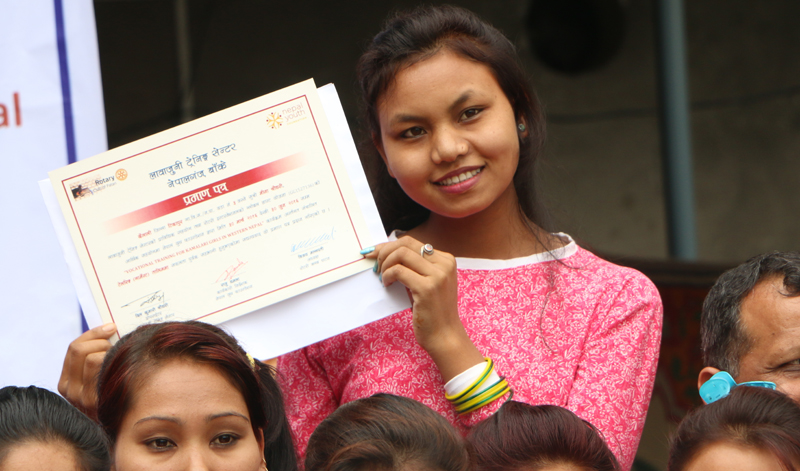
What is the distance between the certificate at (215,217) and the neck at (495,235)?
29 cm

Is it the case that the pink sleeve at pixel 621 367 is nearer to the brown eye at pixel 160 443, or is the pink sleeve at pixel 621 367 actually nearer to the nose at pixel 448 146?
the nose at pixel 448 146

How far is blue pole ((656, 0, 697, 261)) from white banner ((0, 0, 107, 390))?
247 cm

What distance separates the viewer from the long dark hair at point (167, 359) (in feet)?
4.56

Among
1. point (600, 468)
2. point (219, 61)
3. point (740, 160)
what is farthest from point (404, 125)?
point (740, 160)

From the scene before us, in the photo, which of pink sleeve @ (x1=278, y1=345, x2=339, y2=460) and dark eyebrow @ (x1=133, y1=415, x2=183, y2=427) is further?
pink sleeve @ (x1=278, y1=345, x2=339, y2=460)

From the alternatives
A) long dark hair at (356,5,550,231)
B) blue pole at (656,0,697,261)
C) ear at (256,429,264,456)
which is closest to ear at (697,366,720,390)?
long dark hair at (356,5,550,231)

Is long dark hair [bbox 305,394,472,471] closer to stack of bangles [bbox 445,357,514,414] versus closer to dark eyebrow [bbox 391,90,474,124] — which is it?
stack of bangles [bbox 445,357,514,414]

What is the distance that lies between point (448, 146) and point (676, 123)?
7.54 ft

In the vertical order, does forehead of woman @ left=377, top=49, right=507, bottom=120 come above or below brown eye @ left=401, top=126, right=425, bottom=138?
above

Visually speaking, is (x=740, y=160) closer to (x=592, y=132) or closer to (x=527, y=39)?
(x=592, y=132)

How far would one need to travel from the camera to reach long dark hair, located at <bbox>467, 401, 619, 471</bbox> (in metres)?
1.37

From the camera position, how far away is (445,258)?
1.55 m

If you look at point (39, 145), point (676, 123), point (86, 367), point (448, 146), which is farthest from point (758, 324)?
point (676, 123)

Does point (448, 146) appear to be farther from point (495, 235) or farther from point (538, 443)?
point (538, 443)
